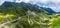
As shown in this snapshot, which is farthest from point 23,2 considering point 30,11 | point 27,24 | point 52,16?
point 52,16

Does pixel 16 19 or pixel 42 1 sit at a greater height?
pixel 42 1

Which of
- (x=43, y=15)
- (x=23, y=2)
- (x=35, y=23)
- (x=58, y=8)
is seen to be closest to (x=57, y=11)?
(x=58, y=8)

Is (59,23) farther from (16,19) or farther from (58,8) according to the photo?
(16,19)

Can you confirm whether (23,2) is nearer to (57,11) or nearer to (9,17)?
(9,17)

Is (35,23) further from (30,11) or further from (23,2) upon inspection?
(23,2)

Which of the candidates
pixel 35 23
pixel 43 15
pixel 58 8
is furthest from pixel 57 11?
pixel 35 23

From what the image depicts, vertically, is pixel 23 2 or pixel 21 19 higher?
pixel 23 2

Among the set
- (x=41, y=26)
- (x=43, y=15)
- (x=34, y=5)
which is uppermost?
(x=34, y=5)
